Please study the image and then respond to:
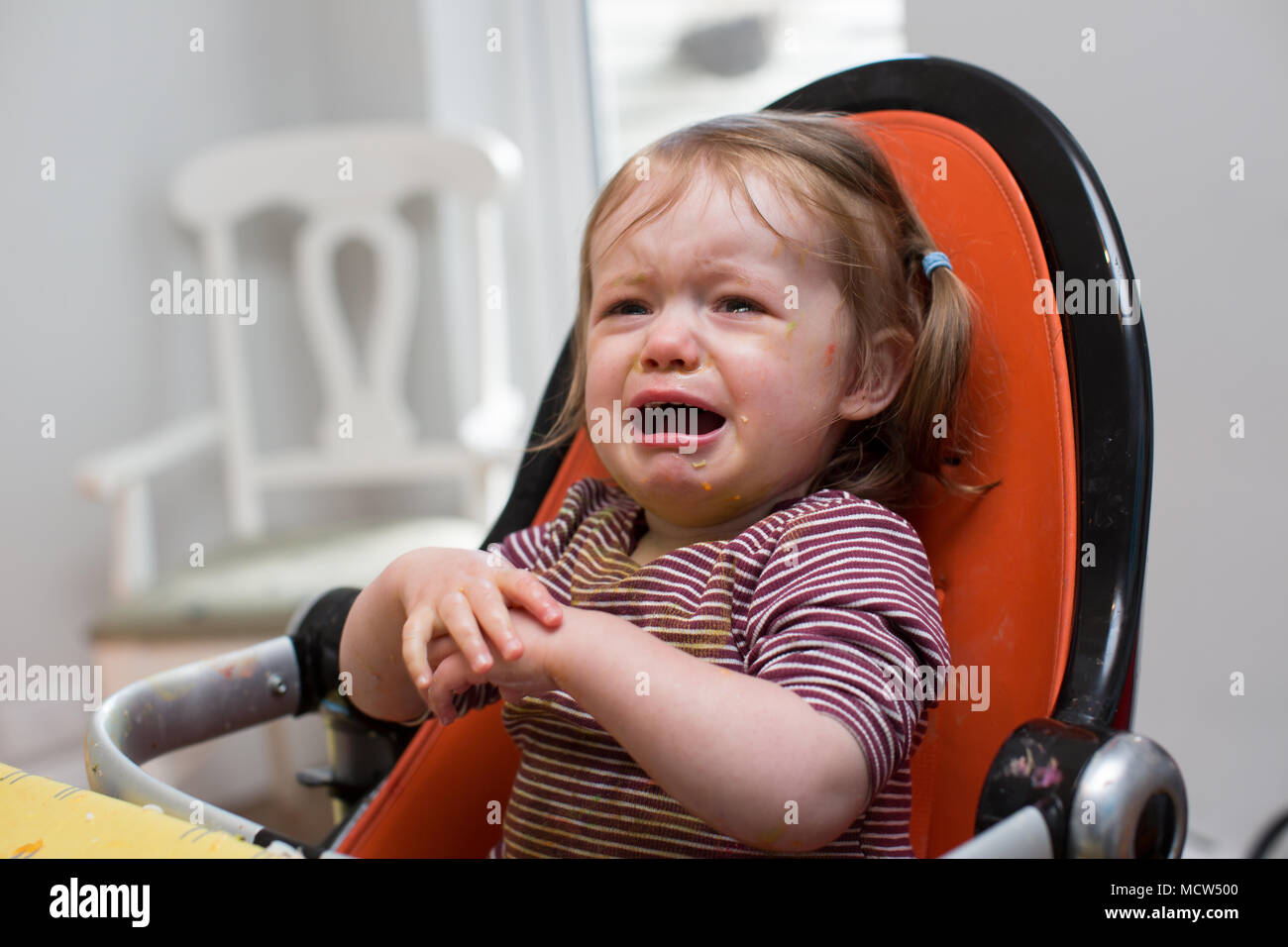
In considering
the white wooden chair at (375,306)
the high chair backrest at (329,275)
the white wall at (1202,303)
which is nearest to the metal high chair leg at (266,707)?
the white wall at (1202,303)

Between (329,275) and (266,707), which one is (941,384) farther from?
(329,275)

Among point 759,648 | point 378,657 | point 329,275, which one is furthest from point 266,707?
point 329,275

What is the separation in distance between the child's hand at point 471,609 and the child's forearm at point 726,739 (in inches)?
1.0

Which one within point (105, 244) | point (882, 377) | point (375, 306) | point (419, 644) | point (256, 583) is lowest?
point (256, 583)

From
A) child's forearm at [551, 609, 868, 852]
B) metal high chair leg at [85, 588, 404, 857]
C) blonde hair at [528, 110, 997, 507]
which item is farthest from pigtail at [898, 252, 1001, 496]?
metal high chair leg at [85, 588, 404, 857]

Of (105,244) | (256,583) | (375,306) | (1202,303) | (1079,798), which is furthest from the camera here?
(375,306)

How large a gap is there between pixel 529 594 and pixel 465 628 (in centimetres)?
3

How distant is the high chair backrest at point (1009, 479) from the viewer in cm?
56

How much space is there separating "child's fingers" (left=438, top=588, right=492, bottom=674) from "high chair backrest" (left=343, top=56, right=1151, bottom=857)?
242 millimetres

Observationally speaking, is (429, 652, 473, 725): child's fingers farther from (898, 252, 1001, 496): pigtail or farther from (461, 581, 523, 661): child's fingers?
(898, 252, 1001, 496): pigtail

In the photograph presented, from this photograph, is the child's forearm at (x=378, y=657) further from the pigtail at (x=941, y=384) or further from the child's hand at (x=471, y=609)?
the pigtail at (x=941, y=384)

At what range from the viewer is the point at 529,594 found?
50 cm

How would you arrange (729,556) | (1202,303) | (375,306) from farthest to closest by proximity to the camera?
(375,306)
(1202,303)
(729,556)

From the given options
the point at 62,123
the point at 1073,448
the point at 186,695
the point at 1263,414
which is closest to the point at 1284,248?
the point at 1263,414
